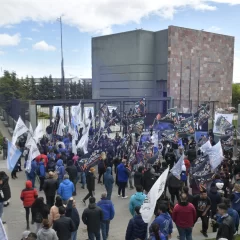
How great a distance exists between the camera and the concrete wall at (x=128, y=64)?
33.2m

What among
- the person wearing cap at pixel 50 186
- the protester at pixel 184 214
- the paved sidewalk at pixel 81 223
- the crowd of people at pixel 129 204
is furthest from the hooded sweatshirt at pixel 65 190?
the protester at pixel 184 214

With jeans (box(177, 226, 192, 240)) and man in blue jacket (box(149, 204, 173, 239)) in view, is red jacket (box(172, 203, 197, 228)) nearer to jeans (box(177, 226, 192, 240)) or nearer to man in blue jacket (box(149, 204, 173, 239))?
jeans (box(177, 226, 192, 240))

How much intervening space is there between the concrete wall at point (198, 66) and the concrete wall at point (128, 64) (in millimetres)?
2812

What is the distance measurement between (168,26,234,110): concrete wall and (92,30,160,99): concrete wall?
2812 mm

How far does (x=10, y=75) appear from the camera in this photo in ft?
158

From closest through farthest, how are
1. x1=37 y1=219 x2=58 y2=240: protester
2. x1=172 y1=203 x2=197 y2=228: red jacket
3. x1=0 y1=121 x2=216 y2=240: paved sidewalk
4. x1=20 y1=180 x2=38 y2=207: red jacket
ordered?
1. x1=37 y1=219 x2=58 y2=240: protester
2. x1=172 y1=203 x2=197 y2=228: red jacket
3. x1=0 y1=121 x2=216 y2=240: paved sidewalk
4. x1=20 y1=180 x2=38 y2=207: red jacket

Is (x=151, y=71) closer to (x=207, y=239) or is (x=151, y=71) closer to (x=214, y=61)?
(x=214, y=61)

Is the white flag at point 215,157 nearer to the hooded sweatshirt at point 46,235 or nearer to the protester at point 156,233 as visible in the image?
the protester at point 156,233

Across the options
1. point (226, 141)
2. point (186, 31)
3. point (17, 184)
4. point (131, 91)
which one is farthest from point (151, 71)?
point (17, 184)

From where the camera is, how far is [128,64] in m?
33.8

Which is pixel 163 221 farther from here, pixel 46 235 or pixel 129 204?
pixel 129 204

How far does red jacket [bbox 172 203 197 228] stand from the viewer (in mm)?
7051

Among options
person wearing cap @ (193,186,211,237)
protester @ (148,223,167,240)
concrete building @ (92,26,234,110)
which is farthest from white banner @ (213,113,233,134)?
concrete building @ (92,26,234,110)

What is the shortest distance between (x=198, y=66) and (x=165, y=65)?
160 inches
